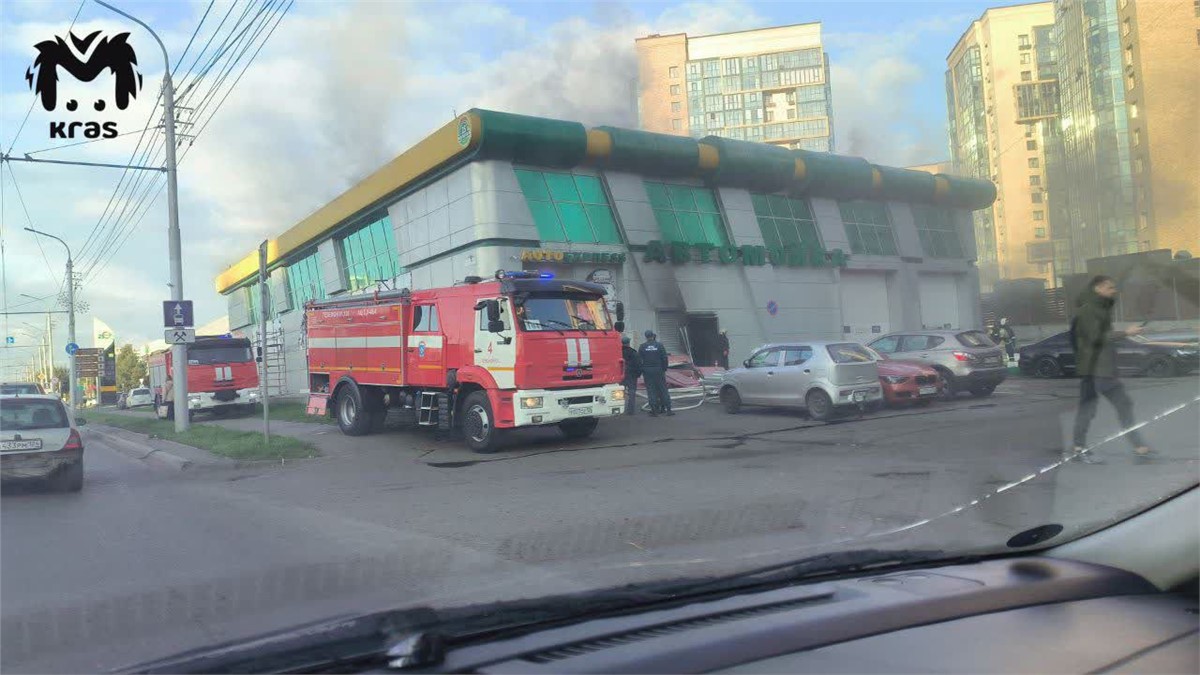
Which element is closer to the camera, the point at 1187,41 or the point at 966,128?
the point at 1187,41

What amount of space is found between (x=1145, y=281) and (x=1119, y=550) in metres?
1.16

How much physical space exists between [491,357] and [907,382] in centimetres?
698

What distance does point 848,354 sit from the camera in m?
14.4

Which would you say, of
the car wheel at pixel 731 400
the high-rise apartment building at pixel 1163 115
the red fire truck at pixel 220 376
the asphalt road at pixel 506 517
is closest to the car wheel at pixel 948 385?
the asphalt road at pixel 506 517

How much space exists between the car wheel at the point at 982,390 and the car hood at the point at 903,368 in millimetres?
2224

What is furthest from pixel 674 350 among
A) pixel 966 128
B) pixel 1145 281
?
pixel 1145 281

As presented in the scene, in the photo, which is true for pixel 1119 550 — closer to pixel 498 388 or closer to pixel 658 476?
pixel 658 476

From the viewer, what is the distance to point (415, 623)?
2408 millimetres

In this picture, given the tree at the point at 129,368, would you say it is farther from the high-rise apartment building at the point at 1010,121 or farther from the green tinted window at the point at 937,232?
the high-rise apartment building at the point at 1010,121

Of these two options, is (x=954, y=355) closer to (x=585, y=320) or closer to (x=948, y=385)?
(x=948, y=385)

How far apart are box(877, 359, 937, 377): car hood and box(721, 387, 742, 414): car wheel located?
10.6ft

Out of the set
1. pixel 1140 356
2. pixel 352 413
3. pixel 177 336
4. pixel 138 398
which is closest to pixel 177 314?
pixel 177 336

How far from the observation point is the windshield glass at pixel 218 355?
24922 mm

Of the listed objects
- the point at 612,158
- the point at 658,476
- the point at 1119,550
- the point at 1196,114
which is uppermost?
the point at 612,158
